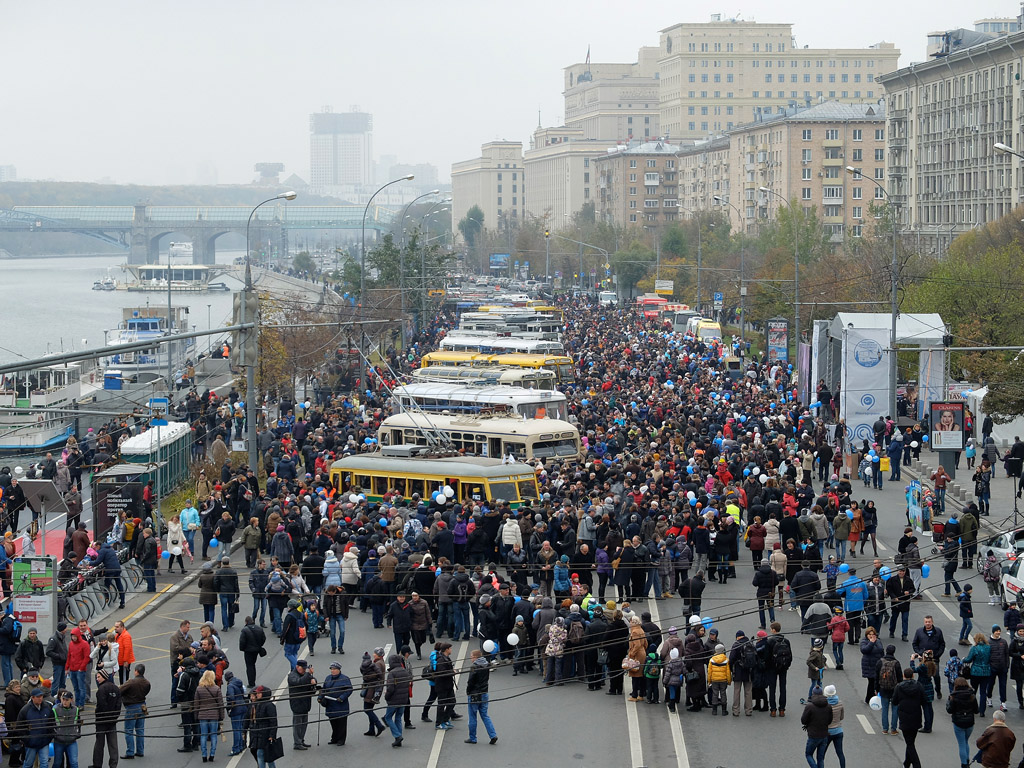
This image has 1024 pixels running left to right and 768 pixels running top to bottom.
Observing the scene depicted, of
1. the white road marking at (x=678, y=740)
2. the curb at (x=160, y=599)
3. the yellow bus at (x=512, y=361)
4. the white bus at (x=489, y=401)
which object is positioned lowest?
the white road marking at (x=678, y=740)

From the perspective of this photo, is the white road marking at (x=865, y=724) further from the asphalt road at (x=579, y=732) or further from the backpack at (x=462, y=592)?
the backpack at (x=462, y=592)

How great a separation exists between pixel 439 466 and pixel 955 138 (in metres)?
59.3

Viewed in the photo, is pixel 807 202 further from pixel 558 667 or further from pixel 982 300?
pixel 558 667

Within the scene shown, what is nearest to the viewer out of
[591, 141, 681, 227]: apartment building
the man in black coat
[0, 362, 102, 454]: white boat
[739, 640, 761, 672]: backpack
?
[739, 640, 761, 672]: backpack

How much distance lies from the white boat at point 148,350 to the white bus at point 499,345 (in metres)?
12.4

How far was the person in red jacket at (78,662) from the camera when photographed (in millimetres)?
16266

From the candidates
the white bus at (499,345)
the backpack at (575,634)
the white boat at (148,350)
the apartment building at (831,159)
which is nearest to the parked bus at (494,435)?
the backpack at (575,634)

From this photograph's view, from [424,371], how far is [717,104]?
142 metres

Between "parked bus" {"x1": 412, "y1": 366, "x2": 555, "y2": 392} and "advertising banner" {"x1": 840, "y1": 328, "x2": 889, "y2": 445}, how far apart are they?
11.2 m

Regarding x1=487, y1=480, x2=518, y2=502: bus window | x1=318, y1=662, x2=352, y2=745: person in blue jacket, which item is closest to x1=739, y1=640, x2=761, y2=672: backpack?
x1=318, y1=662, x2=352, y2=745: person in blue jacket

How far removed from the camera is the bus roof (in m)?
25.9

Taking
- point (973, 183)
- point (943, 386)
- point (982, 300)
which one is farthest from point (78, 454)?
point (973, 183)

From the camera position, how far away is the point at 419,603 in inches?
726

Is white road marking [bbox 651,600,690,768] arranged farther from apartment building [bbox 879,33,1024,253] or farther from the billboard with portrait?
apartment building [bbox 879,33,1024,253]
